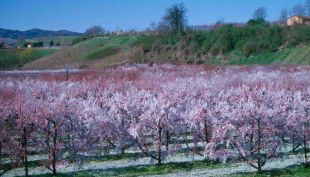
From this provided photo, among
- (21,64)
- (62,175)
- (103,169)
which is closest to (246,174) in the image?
(103,169)

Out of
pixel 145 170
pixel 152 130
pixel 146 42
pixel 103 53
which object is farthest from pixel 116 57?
pixel 145 170

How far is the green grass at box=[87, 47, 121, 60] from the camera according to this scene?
78062 millimetres

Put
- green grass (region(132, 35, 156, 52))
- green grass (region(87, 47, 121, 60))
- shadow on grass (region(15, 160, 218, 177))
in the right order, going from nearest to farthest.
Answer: shadow on grass (region(15, 160, 218, 177)), green grass (region(132, 35, 156, 52)), green grass (region(87, 47, 121, 60))

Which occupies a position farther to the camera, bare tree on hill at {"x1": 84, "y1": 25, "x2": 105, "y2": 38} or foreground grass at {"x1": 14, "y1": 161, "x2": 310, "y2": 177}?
bare tree on hill at {"x1": 84, "y1": 25, "x2": 105, "y2": 38}

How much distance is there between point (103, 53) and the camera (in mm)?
78812

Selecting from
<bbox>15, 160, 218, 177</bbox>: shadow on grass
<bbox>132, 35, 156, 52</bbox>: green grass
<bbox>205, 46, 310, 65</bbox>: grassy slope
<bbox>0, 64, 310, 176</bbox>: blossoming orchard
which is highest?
<bbox>132, 35, 156, 52</bbox>: green grass

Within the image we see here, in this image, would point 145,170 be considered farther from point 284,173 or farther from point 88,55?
point 88,55

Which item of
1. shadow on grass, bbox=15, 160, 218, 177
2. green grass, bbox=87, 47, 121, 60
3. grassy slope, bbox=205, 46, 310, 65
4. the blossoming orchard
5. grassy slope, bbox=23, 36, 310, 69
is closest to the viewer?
shadow on grass, bbox=15, 160, 218, 177

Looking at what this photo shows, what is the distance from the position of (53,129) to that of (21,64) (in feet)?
214

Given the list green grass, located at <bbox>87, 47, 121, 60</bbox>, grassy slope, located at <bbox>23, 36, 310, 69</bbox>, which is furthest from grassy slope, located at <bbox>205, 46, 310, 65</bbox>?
green grass, located at <bbox>87, 47, 121, 60</bbox>

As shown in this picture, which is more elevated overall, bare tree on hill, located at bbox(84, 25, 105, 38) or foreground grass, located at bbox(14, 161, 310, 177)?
bare tree on hill, located at bbox(84, 25, 105, 38)

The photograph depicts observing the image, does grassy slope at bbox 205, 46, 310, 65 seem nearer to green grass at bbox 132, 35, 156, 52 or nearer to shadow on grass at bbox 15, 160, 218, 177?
green grass at bbox 132, 35, 156, 52

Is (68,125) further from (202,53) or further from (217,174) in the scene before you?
(202,53)

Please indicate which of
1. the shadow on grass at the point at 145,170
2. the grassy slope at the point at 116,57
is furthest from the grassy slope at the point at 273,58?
the shadow on grass at the point at 145,170
